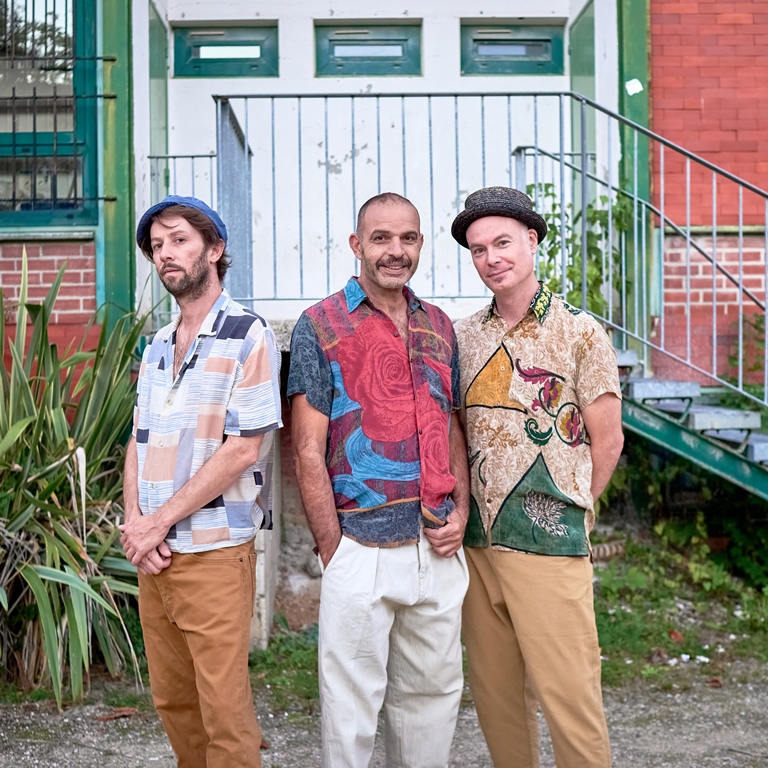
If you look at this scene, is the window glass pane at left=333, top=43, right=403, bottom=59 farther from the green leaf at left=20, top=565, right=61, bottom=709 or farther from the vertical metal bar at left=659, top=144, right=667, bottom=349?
the green leaf at left=20, top=565, right=61, bottom=709

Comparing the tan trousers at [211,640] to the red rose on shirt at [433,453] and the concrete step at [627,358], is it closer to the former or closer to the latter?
the red rose on shirt at [433,453]

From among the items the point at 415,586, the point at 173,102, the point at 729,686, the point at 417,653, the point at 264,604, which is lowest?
the point at 729,686

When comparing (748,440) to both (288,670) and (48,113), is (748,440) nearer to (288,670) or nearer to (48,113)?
(288,670)

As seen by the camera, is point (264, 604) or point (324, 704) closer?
point (324, 704)

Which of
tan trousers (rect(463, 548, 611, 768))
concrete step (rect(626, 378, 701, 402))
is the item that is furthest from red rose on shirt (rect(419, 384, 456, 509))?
concrete step (rect(626, 378, 701, 402))

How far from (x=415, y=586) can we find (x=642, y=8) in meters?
4.76

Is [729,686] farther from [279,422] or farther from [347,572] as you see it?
[279,422]

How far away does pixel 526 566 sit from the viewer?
105 inches

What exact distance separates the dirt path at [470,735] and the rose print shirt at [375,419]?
4.59 ft

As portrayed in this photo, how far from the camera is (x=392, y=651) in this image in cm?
274

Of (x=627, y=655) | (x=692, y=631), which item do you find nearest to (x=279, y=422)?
(x=627, y=655)

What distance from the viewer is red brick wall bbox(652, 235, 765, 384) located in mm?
5887

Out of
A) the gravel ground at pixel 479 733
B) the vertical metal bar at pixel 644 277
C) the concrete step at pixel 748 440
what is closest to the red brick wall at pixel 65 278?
the gravel ground at pixel 479 733

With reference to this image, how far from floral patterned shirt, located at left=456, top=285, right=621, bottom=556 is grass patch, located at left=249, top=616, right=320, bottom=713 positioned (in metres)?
1.76
